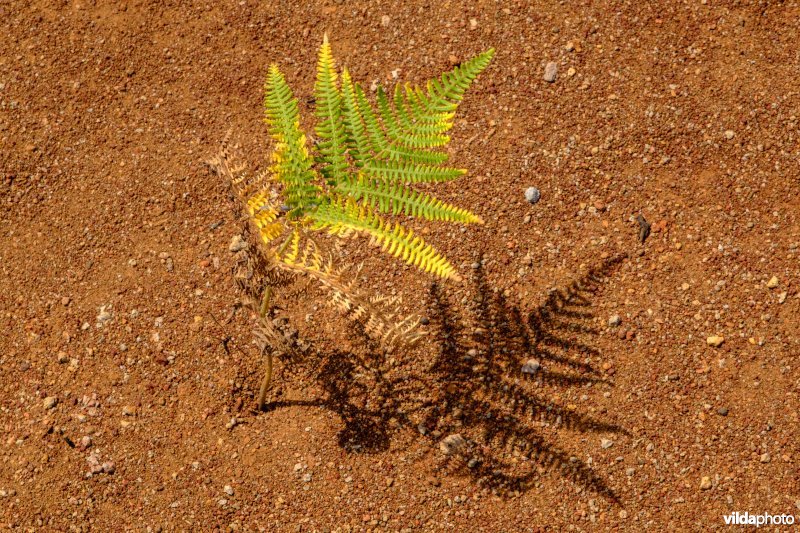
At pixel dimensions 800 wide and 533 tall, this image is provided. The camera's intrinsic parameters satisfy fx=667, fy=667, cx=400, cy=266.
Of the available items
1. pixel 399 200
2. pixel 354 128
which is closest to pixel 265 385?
pixel 399 200

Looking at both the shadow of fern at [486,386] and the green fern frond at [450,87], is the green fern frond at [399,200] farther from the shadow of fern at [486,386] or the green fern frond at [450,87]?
the shadow of fern at [486,386]

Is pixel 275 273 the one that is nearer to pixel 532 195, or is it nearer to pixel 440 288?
pixel 440 288

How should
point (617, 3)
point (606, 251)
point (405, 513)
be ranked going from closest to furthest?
point (405, 513)
point (606, 251)
point (617, 3)

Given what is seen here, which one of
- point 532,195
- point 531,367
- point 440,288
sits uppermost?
point 532,195

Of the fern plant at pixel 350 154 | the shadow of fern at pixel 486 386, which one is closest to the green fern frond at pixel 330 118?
the fern plant at pixel 350 154

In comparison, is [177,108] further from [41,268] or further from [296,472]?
[296,472]

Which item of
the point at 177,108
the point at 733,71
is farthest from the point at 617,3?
the point at 177,108

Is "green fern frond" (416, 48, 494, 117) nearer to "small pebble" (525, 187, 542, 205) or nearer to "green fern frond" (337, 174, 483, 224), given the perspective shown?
"green fern frond" (337, 174, 483, 224)
